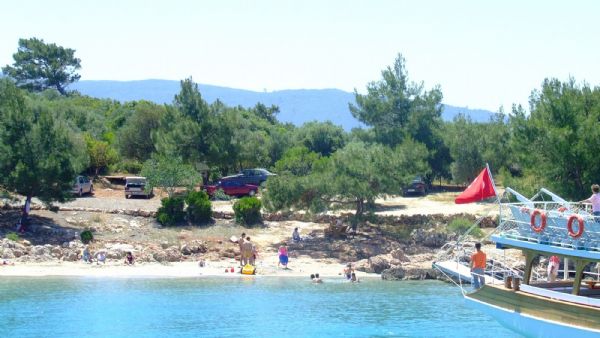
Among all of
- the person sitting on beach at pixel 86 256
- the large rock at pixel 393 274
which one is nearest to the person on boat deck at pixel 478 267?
the large rock at pixel 393 274

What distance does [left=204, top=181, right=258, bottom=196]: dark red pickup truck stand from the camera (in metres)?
55.4

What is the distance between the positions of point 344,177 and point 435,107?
75.8 ft

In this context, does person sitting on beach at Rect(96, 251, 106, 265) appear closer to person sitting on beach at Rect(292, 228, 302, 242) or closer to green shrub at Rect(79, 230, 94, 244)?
green shrub at Rect(79, 230, 94, 244)

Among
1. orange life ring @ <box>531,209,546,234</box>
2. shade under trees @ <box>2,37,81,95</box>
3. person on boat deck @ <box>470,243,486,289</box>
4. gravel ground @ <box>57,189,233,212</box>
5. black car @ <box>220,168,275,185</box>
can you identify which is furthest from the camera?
shade under trees @ <box>2,37,81,95</box>

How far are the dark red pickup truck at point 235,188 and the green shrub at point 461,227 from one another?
14454 millimetres

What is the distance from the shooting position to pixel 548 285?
2548 cm

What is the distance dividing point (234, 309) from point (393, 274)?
973 cm

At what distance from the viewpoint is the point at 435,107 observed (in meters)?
65.7

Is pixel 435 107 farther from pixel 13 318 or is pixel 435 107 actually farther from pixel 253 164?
pixel 13 318

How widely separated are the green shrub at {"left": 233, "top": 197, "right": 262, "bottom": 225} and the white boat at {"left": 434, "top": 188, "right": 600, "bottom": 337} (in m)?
Answer: 21.3

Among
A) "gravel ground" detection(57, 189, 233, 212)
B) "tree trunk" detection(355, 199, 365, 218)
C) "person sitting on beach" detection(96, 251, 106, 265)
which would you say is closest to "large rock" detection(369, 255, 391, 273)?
"tree trunk" detection(355, 199, 365, 218)

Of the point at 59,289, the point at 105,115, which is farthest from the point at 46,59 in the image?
the point at 59,289

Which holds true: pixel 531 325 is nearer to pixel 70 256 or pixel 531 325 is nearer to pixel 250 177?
pixel 70 256

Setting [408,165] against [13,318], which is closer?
[13,318]
